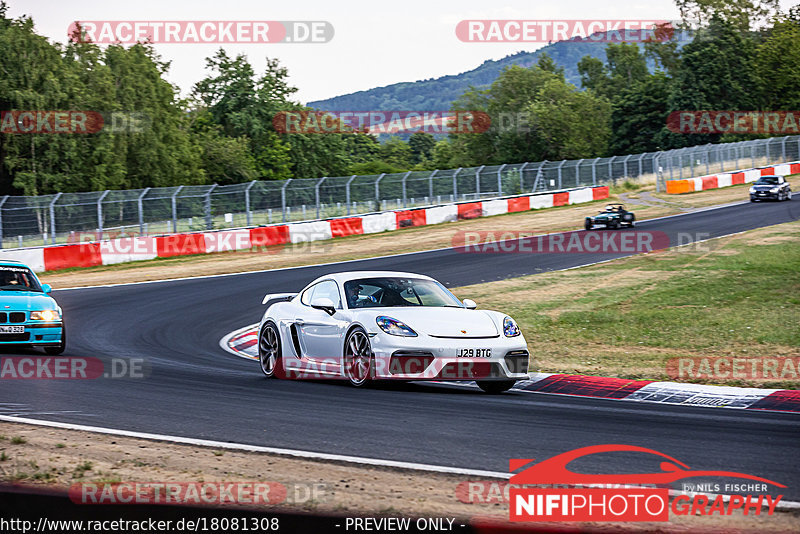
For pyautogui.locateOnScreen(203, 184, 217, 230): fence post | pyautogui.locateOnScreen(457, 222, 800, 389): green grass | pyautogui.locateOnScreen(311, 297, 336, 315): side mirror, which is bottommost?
pyautogui.locateOnScreen(457, 222, 800, 389): green grass

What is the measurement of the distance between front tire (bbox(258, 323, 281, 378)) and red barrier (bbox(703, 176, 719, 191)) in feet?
143

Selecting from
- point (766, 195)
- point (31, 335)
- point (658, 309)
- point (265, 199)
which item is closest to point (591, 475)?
point (31, 335)

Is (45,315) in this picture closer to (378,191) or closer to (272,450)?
(272,450)

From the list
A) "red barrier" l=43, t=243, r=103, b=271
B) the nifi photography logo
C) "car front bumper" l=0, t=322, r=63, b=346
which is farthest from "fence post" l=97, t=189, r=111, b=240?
the nifi photography logo

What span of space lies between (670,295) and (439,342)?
29.9 feet

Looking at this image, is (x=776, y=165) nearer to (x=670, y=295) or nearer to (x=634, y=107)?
(x=634, y=107)

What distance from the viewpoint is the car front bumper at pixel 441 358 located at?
364 inches

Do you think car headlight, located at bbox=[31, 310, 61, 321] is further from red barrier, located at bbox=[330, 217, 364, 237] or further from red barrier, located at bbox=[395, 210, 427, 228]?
red barrier, located at bbox=[395, 210, 427, 228]

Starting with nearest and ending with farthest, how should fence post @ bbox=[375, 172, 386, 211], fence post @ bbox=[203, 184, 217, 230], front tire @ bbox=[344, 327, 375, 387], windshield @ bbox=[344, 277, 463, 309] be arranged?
front tire @ bbox=[344, 327, 375, 387], windshield @ bbox=[344, 277, 463, 309], fence post @ bbox=[203, 184, 217, 230], fence post @ bbox=[375, 172, 386, 211]

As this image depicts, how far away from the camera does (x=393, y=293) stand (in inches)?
414

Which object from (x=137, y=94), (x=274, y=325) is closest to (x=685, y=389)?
(x=274, y=325)

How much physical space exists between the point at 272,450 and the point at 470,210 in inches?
1377

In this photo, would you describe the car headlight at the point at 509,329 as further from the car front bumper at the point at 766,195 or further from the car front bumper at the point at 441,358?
the car front bumper at the point at 766,195

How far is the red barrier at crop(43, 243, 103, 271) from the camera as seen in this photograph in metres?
27.7
